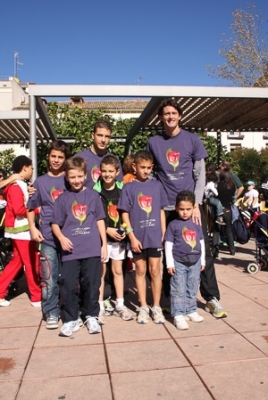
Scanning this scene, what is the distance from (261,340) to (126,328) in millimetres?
1137

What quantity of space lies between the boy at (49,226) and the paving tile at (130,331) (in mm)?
523

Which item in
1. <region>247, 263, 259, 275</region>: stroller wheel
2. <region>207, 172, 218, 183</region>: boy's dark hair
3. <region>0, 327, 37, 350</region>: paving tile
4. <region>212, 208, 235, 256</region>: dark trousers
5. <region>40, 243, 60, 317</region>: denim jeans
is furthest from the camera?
<region>207, 172, 218, 183</region>: boy's dark hair

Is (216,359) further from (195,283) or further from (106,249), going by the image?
(106,249)

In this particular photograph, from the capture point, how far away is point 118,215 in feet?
13.7

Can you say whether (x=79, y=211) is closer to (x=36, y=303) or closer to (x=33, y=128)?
(x=36, y=303)

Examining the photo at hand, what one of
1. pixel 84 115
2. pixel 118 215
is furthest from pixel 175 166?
pixel 84 115

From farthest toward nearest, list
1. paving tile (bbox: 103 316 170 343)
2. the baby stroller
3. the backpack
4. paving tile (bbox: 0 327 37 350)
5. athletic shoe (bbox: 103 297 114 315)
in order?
the backpack
the baby stroller
athletic shoe (bbox: 103 297 114 315)
paving tile (bbox: 103 316 170 343)
paving tile (bbox: 0 327 37 350)

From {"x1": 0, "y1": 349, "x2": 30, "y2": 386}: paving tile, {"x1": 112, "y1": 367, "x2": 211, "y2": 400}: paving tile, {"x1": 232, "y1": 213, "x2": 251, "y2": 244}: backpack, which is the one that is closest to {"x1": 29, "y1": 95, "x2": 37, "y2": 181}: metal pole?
{"x1": 0, "y1": 349, "x2": 30, "y2": 386}: paving tile

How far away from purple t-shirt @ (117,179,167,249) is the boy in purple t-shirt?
126mm

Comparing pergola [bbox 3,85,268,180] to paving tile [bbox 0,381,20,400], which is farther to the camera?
pergola [bbox 3,85,268,180]

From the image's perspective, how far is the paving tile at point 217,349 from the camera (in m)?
3.06

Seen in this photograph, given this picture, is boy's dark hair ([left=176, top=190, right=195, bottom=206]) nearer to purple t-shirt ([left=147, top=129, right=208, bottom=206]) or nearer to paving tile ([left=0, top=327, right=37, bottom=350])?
purple t-shirt ([left=147, top=129, right=208, bottom=206])

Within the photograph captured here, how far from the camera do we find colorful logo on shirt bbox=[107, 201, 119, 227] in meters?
4.18

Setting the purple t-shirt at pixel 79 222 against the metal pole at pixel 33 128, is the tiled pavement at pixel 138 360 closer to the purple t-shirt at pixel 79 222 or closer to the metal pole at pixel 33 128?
the purple t-shirt at pixel 79 222
